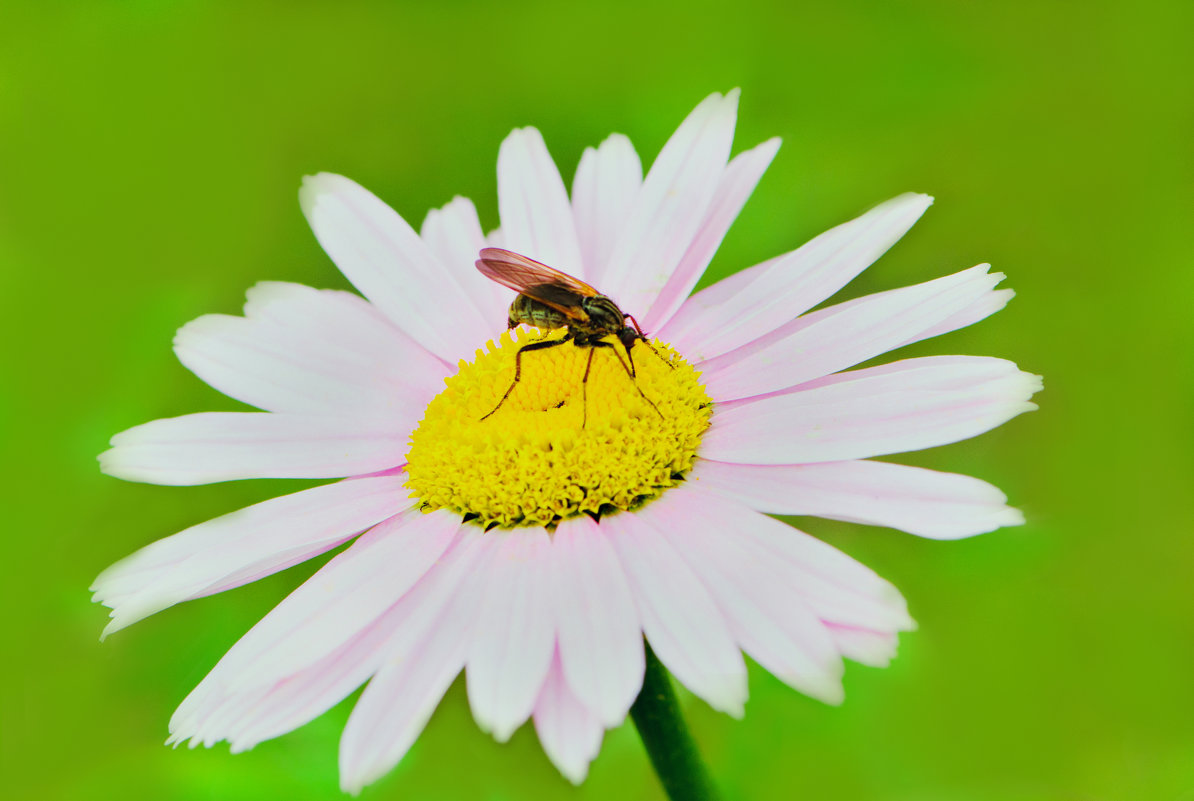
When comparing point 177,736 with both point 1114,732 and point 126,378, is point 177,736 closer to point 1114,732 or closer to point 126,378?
point 126,378

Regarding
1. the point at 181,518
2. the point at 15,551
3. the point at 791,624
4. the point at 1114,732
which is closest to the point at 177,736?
the point at 791,624

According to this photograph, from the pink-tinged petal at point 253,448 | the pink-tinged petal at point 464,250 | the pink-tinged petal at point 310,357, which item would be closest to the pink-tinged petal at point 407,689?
the pink-tinged petal at point 253,448

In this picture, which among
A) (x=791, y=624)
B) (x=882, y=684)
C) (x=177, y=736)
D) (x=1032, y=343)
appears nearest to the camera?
(x=791, y=624)

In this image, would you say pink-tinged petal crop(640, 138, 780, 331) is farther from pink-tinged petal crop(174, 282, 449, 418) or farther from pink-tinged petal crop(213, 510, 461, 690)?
pink-tinged petal crop(213, 510, 461, 690)

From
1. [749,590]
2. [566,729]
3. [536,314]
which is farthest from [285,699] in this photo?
[536,314]

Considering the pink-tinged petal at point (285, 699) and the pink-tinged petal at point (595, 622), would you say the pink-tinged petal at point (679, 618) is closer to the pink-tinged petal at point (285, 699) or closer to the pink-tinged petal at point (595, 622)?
the pink-tinged petal at point (595, 622)

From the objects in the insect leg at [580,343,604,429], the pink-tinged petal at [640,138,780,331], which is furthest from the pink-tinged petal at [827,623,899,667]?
the pink-tinged petal at [640,138,780,331]

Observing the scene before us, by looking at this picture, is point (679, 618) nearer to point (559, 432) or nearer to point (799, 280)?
point (559, 432)
